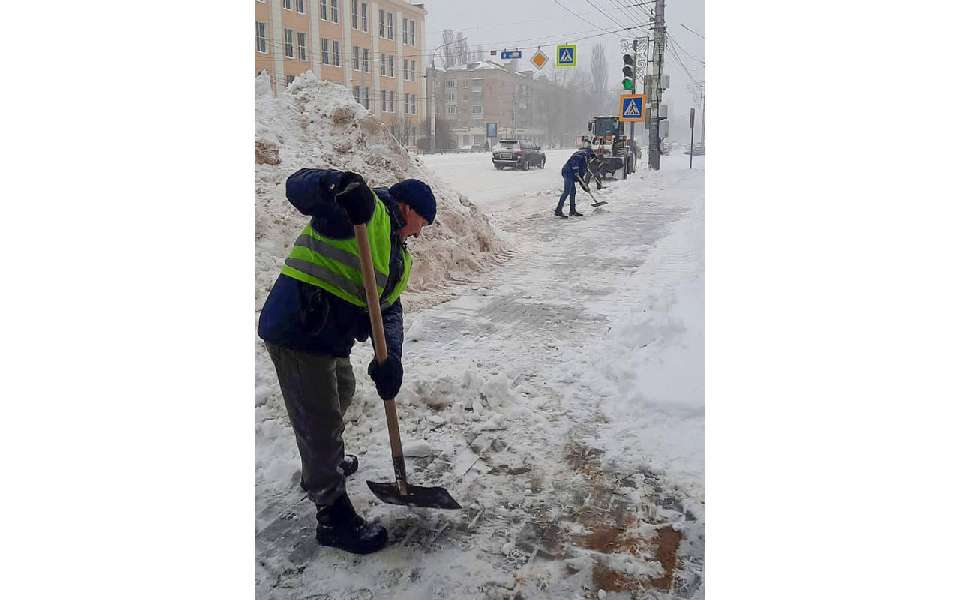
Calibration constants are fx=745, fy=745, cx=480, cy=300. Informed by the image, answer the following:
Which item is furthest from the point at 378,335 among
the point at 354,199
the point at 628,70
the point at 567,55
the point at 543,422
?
the point at 628,70

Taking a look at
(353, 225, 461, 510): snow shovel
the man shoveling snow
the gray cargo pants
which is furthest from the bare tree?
the gray cargo pants

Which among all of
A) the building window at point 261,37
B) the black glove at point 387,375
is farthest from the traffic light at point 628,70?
the black glove at point 387,375

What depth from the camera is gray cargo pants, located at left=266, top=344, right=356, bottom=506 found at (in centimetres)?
255

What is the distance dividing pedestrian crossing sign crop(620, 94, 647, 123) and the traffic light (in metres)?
0.05

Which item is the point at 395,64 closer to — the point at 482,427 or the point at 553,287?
the point at 553,287

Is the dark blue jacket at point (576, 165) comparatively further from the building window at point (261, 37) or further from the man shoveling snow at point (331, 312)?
the building window at point (261, 37)

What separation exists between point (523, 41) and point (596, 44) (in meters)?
0.33

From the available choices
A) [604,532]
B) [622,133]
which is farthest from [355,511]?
[622,133]

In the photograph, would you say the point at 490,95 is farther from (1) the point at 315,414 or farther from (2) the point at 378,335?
(1) the point at 315,414

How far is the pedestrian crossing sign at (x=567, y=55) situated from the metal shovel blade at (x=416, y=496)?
193 centimetres

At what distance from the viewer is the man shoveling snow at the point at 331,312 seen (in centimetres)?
240

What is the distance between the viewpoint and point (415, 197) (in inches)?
103

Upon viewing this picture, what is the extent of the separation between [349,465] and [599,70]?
2.02 meters

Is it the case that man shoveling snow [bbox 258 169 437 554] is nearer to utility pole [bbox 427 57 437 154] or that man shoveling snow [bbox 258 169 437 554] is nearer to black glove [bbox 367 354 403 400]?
black glove [bbox 367 354 403 400]
